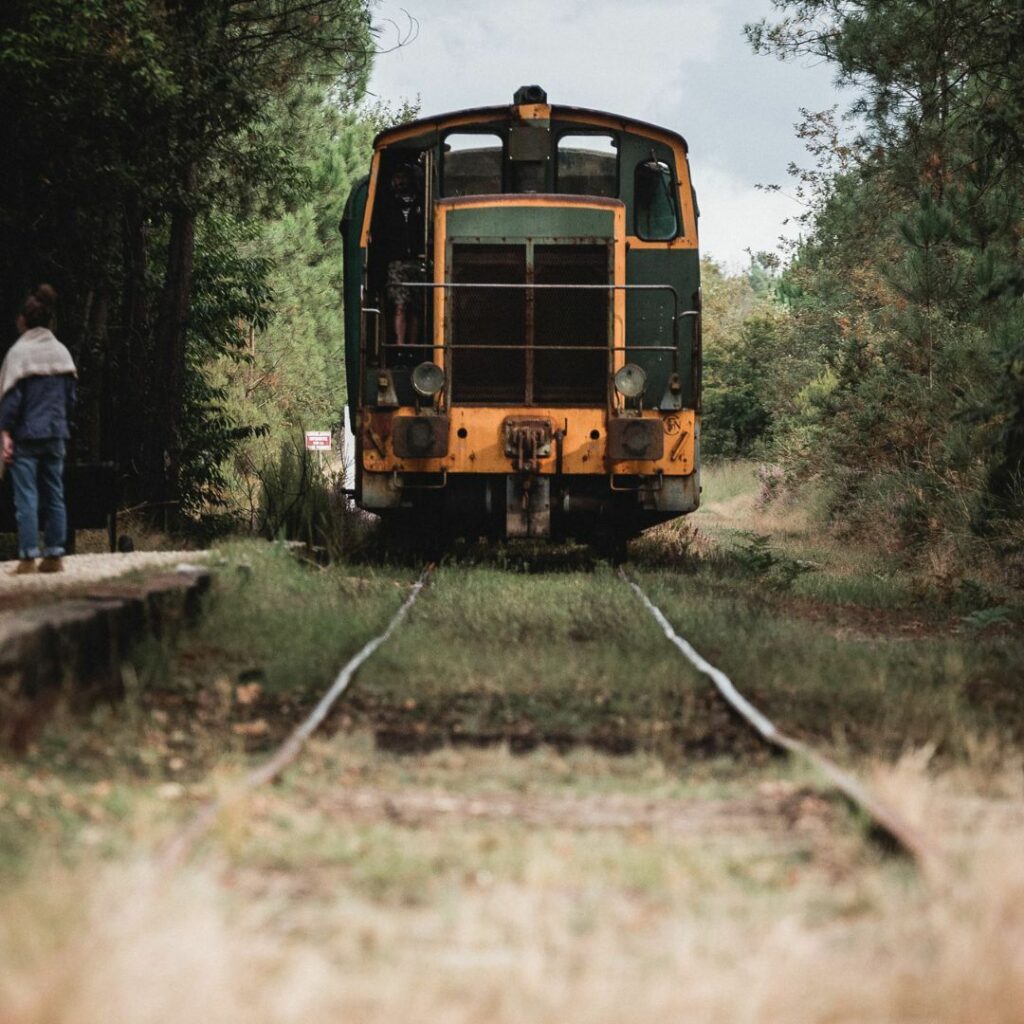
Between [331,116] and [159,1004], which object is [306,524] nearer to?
[159,1004]

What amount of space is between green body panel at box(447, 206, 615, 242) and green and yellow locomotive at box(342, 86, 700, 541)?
0.01m

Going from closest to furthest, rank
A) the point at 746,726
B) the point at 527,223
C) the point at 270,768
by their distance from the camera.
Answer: the point at 270,768
the point at 746,726
the point at 527,223

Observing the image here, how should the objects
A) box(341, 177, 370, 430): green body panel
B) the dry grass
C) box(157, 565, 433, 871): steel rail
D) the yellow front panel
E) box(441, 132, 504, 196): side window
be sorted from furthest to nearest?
box(441, 132, 504, 196): side window
box(341, 177, 370, 430): green body panel
the yellow front panel
box(157, 565, 433, 871): steel rail
the dry grass

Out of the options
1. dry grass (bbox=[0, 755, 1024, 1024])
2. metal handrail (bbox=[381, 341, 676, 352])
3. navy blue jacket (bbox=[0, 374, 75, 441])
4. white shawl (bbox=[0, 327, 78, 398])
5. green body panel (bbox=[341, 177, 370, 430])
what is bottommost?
dry grass (bbox=[0, 755, 1024, 1024])

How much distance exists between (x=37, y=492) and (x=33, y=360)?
83cm

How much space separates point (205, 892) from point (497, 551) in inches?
499

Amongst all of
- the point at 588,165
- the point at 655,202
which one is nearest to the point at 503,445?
the point at 655,202

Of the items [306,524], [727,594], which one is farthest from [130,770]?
[306,524]

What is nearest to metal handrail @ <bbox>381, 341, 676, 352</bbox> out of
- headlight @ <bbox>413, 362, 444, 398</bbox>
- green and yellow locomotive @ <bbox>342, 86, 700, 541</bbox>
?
green and yellow locomotive @ <bbox>342, 86, 700, 541</bbox>

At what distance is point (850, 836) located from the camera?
3.93 metres

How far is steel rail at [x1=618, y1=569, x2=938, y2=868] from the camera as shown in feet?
11.9

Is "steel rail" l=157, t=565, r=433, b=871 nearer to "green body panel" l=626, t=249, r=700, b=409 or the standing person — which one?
the standing person

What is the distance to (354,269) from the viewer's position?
42.6 feet

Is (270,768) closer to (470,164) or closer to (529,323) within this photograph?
(529,323)
